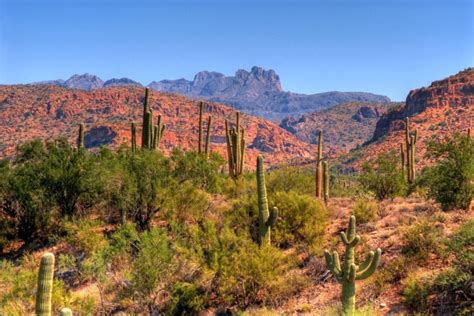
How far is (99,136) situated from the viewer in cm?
10125

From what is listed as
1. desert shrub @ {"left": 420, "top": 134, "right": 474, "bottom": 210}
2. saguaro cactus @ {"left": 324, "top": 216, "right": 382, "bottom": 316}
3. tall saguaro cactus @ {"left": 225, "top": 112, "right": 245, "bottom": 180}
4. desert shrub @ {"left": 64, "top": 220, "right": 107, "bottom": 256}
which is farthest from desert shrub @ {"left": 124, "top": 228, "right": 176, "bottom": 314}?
tall saguaro cactus @ {"left": 225, "top": 112, "right": 245, "bottom": 180}

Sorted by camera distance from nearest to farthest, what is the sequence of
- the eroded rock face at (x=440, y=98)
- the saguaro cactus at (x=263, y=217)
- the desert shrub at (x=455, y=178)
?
1. the saguaro cactus at (x=263, y=217)
2. the desert shrub at (x=455, y=178)
3. the eroded rock face at (x=440, y=98)

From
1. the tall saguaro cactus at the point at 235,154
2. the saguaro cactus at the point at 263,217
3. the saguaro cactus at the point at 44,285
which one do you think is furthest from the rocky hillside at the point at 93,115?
the saguaro cactus at the point at 44,285

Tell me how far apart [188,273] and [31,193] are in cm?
813

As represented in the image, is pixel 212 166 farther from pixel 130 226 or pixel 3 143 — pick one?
pixel 3 143

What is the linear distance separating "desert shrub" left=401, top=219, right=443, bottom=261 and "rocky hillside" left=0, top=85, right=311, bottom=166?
86.5 metres

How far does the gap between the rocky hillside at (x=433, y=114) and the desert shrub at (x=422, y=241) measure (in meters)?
Result: 58.7

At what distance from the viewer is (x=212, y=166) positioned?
68.5ft

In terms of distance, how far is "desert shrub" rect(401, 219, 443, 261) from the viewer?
11.4m

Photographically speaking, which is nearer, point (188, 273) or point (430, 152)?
point (188, 273)

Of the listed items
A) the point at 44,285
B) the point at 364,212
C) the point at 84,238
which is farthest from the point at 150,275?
the point at 364,212

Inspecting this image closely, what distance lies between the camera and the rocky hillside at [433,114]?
77.4 m

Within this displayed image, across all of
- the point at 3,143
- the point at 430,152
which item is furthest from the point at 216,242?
the point at 3,143

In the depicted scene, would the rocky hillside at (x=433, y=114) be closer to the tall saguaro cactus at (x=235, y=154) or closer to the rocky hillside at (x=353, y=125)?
the tall saguaro cactus at (x=235, y=154)
